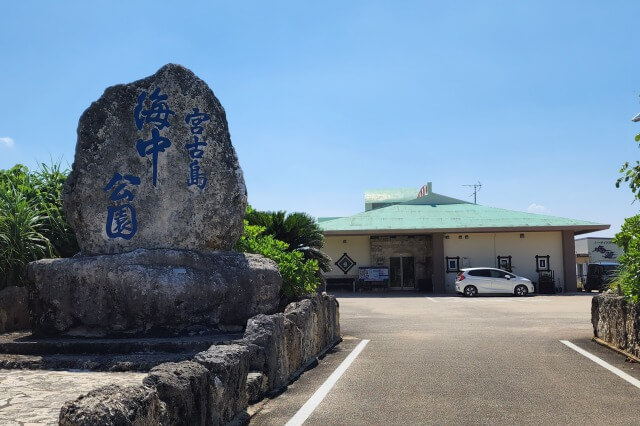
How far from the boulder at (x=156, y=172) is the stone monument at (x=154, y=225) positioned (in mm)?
15

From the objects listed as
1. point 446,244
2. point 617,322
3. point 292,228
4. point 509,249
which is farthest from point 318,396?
point 509,249

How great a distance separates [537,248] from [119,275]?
1062 inches

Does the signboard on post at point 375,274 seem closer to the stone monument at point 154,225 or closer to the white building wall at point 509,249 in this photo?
the white building wall at point 509,249

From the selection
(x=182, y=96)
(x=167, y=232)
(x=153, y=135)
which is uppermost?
(x=182, y=96)

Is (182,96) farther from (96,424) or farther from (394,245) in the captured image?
(394,245)

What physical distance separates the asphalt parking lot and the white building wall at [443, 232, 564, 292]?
57.6ft

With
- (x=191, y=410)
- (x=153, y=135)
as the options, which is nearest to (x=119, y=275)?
(x=153, y=135)

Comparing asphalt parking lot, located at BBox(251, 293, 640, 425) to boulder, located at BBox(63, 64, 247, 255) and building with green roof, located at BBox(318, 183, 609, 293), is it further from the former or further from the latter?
building with green roof, located at BBox(318, 183, 609, 293)

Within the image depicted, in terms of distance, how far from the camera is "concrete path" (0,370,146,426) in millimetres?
4891

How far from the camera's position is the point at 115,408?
11.1 feet

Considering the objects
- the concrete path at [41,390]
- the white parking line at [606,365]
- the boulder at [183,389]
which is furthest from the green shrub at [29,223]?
the white parking line at [606,365]

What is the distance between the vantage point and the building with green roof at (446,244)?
99.5 feet

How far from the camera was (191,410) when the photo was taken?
14.5ft

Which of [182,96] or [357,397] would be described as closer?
[357,397]
